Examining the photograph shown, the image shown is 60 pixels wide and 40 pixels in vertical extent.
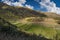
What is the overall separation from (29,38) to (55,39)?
3413 centimetres

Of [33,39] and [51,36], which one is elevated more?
[33,39]

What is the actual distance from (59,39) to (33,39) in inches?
1536

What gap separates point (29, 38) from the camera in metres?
156

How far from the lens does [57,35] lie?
198 metres

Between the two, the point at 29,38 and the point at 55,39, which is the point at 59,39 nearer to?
the point at 55,39

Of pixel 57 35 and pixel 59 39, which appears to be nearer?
pixel 59 39

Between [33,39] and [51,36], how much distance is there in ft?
170

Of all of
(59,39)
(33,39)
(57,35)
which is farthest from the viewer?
(57,35)

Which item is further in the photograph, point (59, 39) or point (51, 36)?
point (51, 36)

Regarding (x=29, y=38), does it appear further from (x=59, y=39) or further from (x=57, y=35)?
(x=57, y=35)

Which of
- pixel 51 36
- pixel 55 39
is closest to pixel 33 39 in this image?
pixel 55 39

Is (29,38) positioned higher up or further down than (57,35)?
higher up

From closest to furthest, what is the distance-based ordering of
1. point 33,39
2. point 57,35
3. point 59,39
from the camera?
point 33,39
point 59,39
point 57,35

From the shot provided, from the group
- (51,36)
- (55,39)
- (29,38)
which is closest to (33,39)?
(29,38)
